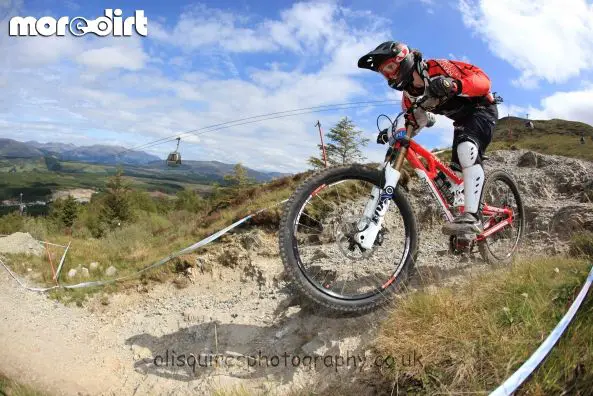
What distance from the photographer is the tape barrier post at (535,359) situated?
2543 mm

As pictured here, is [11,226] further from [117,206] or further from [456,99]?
[456,99]

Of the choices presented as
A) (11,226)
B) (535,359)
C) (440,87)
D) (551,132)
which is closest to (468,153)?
(440,87)

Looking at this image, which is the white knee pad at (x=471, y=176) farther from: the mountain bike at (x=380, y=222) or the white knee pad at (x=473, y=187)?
the mountain bike at (x=380, y=222)

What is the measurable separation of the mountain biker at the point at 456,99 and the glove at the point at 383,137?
12 millimetres

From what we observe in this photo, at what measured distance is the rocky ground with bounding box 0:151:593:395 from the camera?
15.4 ft

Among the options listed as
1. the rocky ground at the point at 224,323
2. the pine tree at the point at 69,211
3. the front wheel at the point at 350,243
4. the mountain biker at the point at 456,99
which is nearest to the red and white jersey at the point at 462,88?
the mountain biker at the point at 456,99

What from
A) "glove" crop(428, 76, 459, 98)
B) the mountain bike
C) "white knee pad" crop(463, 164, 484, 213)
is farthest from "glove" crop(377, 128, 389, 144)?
"white knee pad" crop(463, 164, 484, 213)

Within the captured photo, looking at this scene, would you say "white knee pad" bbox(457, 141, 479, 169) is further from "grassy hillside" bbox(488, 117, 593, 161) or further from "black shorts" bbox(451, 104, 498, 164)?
"grassy hillside" bbox(488, 117, 593, 161)

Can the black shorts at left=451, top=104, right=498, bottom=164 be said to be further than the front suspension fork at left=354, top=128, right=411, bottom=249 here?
Yes

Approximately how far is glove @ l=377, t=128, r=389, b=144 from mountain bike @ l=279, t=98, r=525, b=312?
0.13 m

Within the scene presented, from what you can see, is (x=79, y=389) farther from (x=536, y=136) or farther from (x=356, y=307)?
(x=536, y=136)

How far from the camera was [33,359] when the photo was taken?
6.73m

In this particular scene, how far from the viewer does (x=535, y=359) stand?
2.69 m

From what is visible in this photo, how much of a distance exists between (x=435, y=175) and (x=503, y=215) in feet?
4.73
